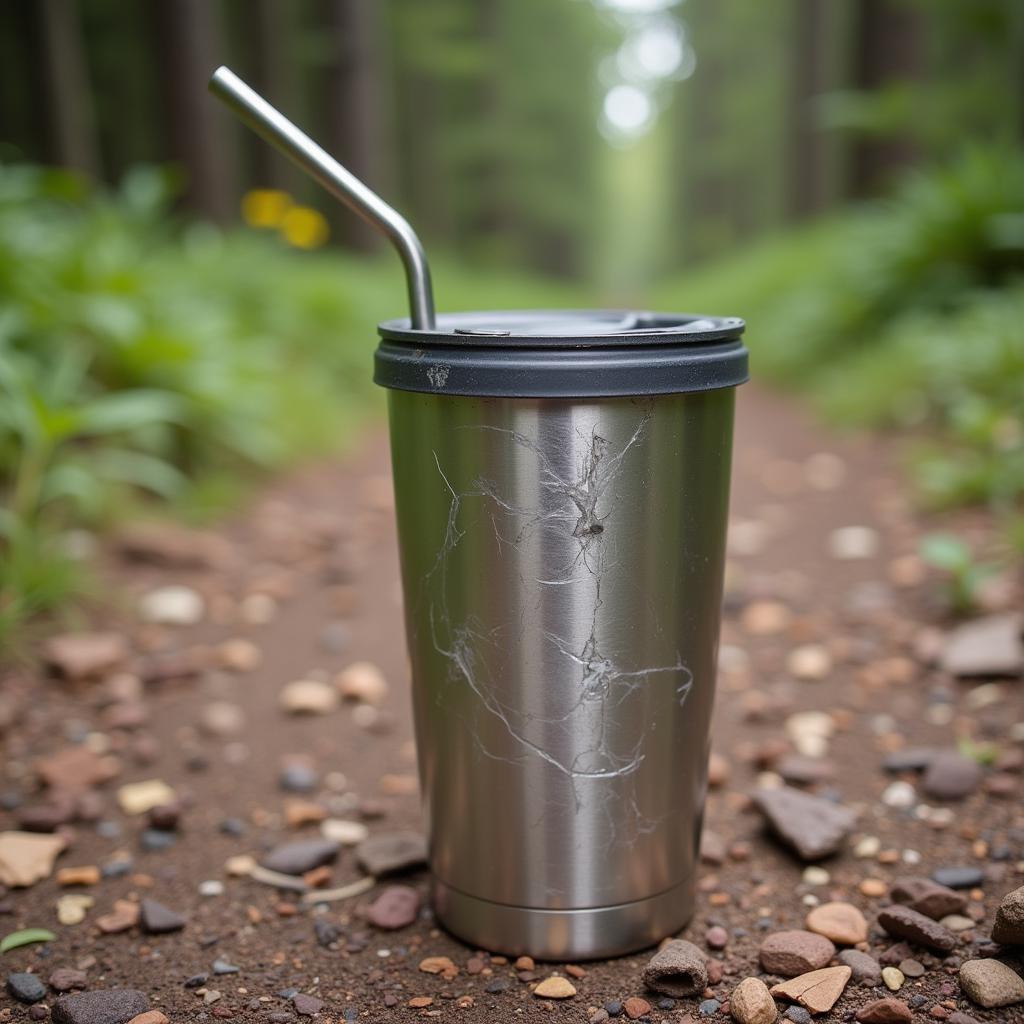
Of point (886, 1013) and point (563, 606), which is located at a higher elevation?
point (563, 606)

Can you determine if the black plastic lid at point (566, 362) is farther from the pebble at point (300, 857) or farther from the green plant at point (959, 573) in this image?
the green plant at point (959, 573)

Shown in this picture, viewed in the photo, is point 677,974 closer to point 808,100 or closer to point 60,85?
point 60,85

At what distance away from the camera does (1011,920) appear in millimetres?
1406

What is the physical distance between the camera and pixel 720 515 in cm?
147

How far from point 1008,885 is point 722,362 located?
3.51 feet

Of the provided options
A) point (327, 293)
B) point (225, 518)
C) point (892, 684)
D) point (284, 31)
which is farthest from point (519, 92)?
point (892, 684)

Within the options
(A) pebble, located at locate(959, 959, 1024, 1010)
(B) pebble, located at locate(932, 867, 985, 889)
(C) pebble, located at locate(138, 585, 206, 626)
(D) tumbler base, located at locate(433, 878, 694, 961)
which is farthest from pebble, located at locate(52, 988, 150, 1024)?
(C) pebble, located at locate(138, 585, 206, 626)

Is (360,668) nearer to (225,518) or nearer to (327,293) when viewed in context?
(225,518)

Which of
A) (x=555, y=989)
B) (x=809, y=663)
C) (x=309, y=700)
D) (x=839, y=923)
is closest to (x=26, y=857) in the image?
(x=309, y=700)

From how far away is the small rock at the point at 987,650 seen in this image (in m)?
2.35

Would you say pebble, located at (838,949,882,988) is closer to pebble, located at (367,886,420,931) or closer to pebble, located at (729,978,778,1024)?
pebble, located at (729,978,778,1024)

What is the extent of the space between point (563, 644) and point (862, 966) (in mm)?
693

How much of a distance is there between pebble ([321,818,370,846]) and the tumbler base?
406 mm

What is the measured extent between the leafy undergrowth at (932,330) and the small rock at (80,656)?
2.58 metres
